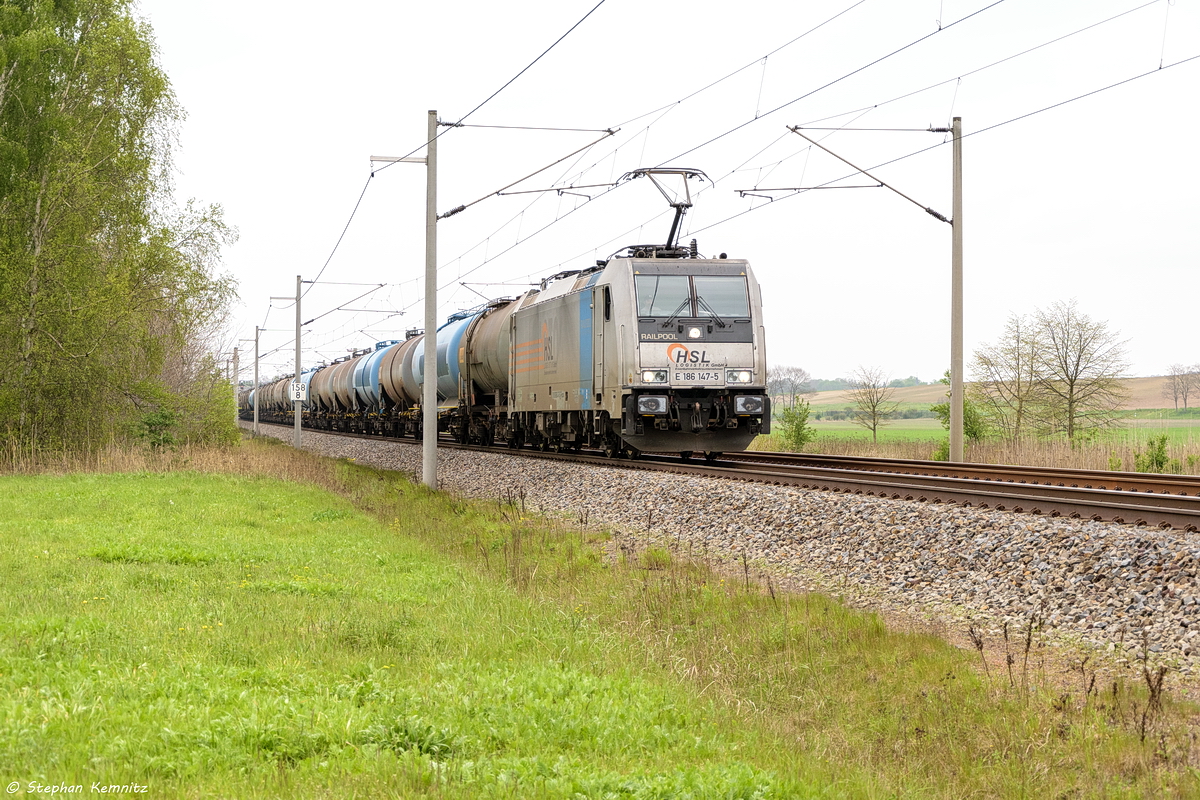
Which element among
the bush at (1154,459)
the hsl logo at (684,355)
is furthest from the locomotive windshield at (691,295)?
the bush at (1154,459)

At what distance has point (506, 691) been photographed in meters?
5.43

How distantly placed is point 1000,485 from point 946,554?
350 centimetres

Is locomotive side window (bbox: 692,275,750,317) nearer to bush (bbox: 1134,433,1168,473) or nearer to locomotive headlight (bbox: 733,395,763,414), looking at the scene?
locomotive headlight (bbox: 733,395,763,414)

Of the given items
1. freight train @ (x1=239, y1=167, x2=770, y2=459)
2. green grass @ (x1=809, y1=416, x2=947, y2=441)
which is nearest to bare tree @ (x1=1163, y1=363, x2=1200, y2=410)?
green grass @ (x1=809, y1=416, x2=947, y2=441)

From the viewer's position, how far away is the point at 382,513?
15.8m

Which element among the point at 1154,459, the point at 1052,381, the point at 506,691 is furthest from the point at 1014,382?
the point at 506,691

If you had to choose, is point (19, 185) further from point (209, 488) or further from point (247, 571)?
point (247, 571)

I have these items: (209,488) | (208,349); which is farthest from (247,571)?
(208,349)

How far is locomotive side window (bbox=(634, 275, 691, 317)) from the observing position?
17.8 m

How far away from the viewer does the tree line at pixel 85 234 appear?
22594mm

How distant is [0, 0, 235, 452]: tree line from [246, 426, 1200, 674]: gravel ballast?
14624 millimetres

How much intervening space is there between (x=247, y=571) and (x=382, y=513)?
20.9ft

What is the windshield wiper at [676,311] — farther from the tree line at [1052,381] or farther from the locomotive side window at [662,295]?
the tree line at [1052,381]

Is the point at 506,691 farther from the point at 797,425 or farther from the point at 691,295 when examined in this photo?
the point at 797,425
